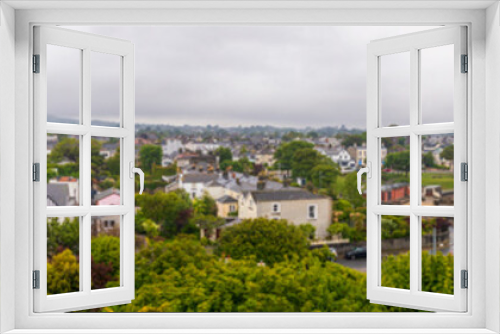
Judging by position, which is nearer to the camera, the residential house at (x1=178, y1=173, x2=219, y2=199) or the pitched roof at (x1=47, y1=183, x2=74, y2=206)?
the pitched roof at (x1=47, y1=183, x2=74, y2=206)

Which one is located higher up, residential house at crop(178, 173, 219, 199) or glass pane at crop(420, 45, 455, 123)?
glass pane at crop(420, 45, 455, 123)

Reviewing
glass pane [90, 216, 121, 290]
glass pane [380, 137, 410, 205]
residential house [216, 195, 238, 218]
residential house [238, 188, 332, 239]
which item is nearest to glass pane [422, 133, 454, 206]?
glass pane [380, 137, 410, 205]

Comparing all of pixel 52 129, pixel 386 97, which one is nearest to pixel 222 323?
pixel 52 129

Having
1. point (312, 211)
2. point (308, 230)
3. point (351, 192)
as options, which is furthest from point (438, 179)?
point (308, 230)

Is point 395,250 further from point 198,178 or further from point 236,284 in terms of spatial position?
point 198,178

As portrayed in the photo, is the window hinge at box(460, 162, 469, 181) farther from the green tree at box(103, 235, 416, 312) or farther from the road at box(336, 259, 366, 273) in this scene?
the road at box(336, 259, 366, 273)

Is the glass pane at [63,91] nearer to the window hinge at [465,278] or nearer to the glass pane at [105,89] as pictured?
the glass pane at [105,89]
